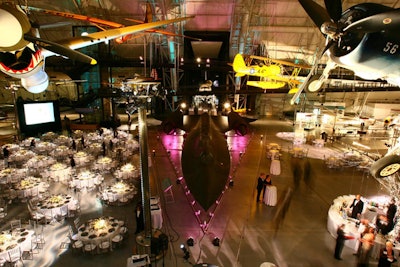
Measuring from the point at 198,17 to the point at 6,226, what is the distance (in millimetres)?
20110

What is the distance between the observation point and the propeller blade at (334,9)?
243 inches

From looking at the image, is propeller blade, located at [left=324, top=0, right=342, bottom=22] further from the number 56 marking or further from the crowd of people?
the crowd of people

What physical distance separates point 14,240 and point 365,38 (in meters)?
10.4

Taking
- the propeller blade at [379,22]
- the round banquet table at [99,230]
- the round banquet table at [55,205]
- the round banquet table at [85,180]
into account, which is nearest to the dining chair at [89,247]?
the round banquet table at [99,230]

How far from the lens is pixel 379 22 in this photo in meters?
5.41

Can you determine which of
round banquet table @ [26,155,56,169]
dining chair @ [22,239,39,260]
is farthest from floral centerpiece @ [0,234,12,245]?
round banquet table @ [26,155,56,169]

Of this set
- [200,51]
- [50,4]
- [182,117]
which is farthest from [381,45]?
[200,51]

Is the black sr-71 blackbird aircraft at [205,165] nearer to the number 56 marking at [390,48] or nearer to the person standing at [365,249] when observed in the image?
the person standing at [365,249]

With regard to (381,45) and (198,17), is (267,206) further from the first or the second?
(198,17)

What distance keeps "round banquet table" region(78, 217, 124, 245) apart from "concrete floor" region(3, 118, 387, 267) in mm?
517

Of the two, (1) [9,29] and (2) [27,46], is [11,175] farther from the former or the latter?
(1) [9,29]

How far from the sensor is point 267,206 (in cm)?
1010

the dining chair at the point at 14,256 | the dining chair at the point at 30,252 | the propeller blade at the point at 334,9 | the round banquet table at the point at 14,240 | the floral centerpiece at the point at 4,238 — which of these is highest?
the propeller blade at the point at 334,9

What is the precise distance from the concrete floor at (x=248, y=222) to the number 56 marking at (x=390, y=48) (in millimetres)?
5660
